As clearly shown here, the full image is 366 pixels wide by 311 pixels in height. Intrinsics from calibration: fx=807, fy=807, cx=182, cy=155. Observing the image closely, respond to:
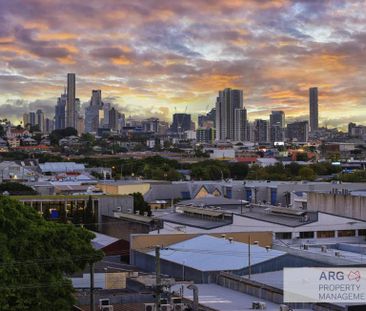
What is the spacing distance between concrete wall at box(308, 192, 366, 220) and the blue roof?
12230 mm

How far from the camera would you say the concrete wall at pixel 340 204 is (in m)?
40.1

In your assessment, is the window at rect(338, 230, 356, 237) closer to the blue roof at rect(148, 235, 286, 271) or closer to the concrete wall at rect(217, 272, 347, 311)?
the blue roof at rect(148, 235, 286, 271)

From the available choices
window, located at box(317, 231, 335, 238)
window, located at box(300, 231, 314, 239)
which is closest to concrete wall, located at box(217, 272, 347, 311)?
window, located at box(300, 231, 314, 239)

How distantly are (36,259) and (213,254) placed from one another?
9225mm

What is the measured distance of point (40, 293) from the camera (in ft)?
61.8

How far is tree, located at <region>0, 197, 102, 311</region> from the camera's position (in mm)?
18531

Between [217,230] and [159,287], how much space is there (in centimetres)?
2006

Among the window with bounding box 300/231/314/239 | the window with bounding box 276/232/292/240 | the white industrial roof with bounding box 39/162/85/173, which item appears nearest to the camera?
the window with bounding box 276/232/292/240

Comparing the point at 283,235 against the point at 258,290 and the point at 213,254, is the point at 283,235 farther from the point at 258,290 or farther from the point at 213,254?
the point at 258,290

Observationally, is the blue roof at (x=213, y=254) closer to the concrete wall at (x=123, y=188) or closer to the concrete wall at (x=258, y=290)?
the concrete wall at (x=258, y=290)

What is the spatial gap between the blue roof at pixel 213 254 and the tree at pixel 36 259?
20.1ft

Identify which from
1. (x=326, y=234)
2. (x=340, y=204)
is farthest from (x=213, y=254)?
(x=340, y=204)

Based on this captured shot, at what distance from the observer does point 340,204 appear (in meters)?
41.7

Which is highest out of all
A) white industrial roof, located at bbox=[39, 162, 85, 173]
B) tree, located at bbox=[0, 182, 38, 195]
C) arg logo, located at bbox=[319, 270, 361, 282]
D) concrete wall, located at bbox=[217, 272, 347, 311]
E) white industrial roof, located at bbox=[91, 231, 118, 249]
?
white industrial roof, located at bbox=[39, 162, 85, 173]
